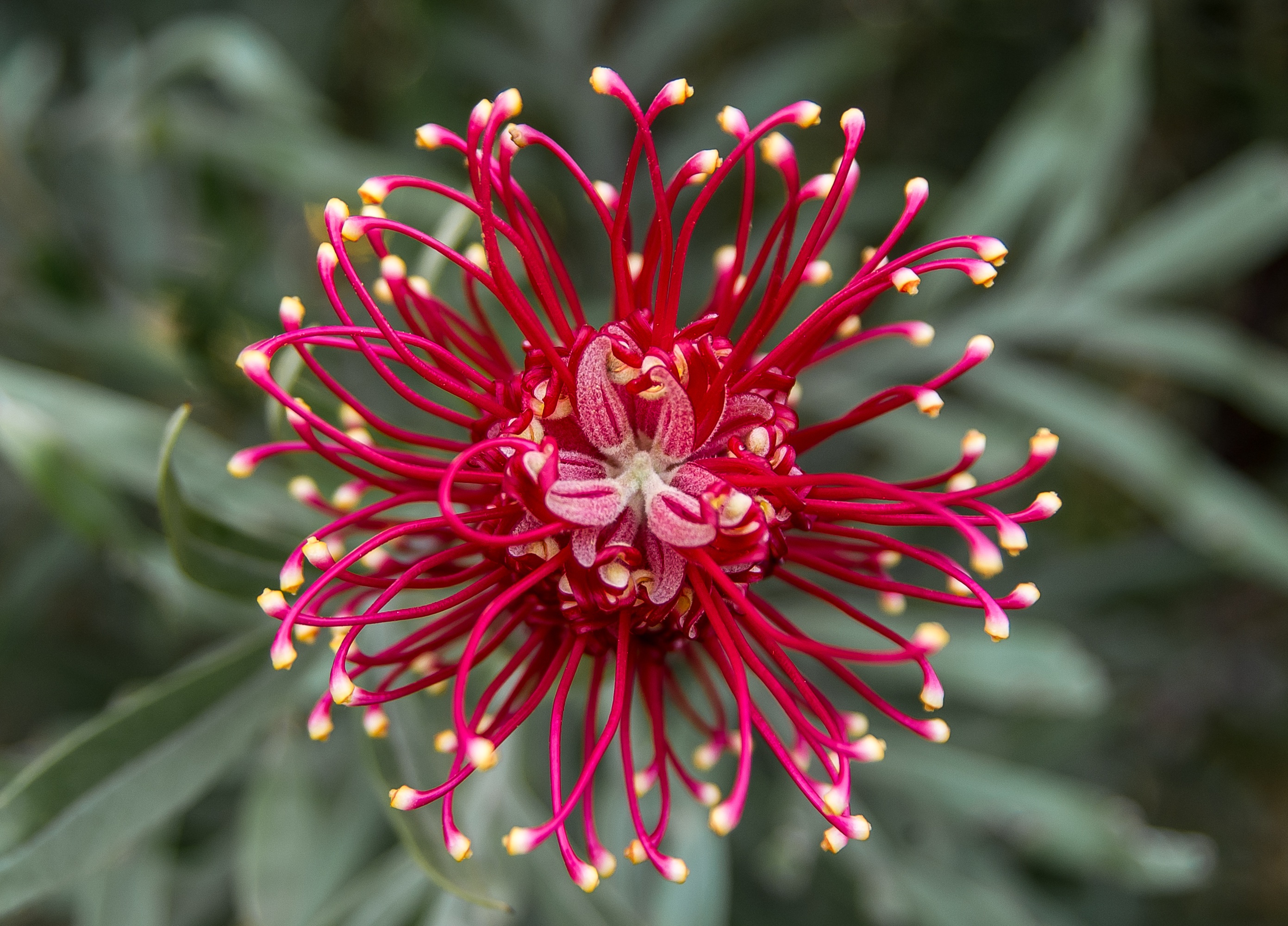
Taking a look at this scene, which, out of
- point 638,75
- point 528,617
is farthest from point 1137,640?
point 528,617

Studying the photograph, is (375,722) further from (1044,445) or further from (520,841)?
(1044,445)

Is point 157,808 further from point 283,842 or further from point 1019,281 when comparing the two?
point 1019,281

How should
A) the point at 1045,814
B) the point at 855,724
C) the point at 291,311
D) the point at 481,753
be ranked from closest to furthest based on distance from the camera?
the point at 481,753, the point at 291,311, the point at 855,724, the point at 1045,814

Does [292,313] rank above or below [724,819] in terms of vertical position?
above

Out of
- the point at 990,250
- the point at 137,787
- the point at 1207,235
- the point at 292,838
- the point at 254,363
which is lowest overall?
the point at 292,838

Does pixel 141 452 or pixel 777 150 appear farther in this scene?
pixel 141 452

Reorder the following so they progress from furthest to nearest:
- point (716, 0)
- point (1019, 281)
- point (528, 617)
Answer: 1. point (716, 0)
2. point (1019, 281)
3. point (528, 617)

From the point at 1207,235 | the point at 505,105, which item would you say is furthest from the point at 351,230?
the point at 1207,235
